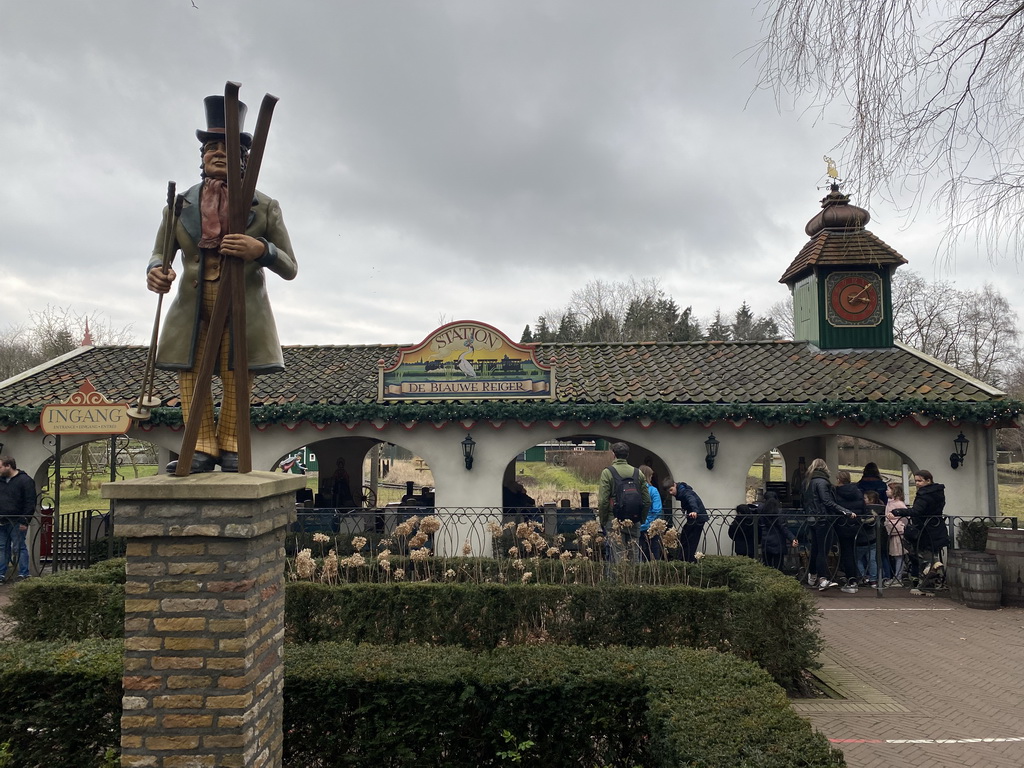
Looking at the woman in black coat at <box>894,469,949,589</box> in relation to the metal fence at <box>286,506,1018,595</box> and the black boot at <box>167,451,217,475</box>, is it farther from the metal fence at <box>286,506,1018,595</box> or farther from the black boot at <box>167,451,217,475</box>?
the black boot at <box>167,451,217,475</box>

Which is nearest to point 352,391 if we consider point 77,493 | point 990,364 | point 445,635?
point 445,635

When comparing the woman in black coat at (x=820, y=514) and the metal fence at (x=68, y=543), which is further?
the metal fence at (x=68, y=543)

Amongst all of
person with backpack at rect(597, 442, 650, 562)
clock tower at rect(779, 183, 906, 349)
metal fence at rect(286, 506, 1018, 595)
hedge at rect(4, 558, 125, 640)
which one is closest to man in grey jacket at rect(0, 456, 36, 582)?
metal fence at rect(286, 506, 1018, 595)

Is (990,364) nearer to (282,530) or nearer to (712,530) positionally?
(712,530)

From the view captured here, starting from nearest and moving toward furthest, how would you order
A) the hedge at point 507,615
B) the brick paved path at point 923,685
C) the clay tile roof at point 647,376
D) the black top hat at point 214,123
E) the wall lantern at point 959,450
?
1. the black top hat at point 214,123
2. the brick paved path at point 923,685
3. the hedge at point 507,615
4. the wall lantern at point 959,450
5. the clay tile roof at point 647,376

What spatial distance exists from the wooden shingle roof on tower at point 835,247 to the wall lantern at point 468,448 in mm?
8669

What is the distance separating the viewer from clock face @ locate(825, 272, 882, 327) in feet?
50.6

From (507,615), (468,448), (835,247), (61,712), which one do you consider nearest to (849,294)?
(835,247)

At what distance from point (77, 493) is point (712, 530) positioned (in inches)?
1154

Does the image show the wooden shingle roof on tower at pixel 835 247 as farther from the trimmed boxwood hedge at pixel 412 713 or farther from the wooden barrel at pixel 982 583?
the trimmed boxwood hedge at pixel 412 713

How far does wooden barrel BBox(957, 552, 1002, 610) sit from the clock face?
6.72 m

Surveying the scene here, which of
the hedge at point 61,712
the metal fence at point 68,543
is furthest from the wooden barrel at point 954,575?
the metal fence at point 68,543

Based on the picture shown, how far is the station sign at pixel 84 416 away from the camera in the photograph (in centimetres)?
1105

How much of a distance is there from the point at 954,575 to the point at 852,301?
697 cm
